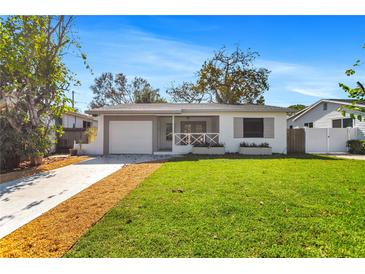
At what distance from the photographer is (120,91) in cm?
3766

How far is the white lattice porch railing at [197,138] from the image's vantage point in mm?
15022

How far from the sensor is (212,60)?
28953 millimetres

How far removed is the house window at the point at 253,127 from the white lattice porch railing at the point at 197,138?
7.14 ft

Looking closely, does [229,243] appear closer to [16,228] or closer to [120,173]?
[16,228]

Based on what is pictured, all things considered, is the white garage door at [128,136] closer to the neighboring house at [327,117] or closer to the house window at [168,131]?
the house window at [168,131]

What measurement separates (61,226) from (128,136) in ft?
37.1

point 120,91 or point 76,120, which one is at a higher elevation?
point 120,91

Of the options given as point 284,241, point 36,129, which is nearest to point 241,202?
point 284,241

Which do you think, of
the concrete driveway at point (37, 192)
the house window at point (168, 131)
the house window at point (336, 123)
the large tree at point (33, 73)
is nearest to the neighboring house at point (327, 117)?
the house window at point (336, 123)

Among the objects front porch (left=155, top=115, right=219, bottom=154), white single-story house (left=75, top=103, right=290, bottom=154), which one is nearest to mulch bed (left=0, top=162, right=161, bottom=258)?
white single-story house (left=75, top=103, right=290, bottom=154)

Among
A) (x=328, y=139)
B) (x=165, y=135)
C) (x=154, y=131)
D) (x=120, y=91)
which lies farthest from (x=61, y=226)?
(x=120, y=91)

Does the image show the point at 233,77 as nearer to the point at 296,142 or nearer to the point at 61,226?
the point at 296,142

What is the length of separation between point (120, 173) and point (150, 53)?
440cm

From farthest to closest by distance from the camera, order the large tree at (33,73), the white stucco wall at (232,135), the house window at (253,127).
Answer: the house window at (253,127) < the white stucco wall at (232,135) < the large tree at (33,73)
